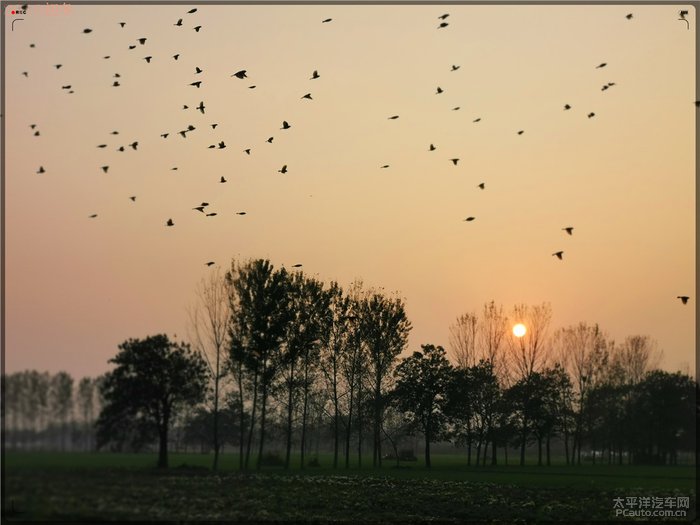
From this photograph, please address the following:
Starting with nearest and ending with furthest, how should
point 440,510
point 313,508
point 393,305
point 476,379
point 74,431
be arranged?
point 313,508
point 440,510
point 74,431
point 393,305
point 476,379

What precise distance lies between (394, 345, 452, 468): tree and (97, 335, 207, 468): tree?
45.1m

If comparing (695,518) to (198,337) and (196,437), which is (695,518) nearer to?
(198,337)

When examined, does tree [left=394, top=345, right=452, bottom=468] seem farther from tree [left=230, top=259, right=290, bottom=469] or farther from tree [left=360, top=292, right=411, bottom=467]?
tree [left=230, top=259, right=290, bottom=469]

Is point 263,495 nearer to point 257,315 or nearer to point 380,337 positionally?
point 257,315

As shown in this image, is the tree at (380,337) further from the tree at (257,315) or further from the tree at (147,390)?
the tree at (147,390)

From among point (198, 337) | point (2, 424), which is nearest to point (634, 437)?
point (198, 337)

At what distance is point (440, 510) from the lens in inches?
1586

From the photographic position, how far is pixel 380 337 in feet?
296

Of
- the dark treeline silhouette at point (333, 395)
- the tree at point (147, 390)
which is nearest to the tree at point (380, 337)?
the dark treeline silhouette at point (333, 395)

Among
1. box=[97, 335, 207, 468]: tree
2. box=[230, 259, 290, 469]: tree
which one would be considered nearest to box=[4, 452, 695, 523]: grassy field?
box=[97, 335, 207, 468]: tree

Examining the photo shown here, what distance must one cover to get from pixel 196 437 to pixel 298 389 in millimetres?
40917

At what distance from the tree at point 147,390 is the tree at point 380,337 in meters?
40.5

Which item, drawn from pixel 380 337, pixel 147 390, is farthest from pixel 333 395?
pixel 147 390

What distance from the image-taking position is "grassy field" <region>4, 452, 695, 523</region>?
28.3 metres
